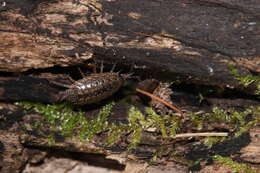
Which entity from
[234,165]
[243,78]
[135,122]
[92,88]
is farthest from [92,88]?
[234,165]

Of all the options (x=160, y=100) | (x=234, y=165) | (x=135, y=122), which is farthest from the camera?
(x=160, y=100)

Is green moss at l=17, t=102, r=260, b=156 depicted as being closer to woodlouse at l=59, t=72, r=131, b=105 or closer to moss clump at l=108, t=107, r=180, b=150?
moss clump at l=108, t=107, r=180, b=150

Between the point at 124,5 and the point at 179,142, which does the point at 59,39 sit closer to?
the point at 124,5

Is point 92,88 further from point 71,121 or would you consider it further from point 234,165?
point 234,165

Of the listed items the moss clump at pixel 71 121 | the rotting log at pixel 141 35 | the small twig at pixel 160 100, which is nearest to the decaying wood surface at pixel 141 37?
the rotting log at pixel 141 35

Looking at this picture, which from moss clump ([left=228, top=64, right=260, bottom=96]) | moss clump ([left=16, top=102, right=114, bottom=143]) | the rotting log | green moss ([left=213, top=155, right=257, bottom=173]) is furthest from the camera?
moss clump ([left=16, top=102, right=114, bottom=143])

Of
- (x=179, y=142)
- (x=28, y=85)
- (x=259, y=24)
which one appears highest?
(x=259, y=24)

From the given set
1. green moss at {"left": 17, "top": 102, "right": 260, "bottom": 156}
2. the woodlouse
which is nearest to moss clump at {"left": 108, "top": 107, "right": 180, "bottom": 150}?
green moss at {"left": 17, "top": 102, "right": 260, "bottom": 156}

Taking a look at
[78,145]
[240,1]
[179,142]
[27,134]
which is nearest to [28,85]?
[27,134]
